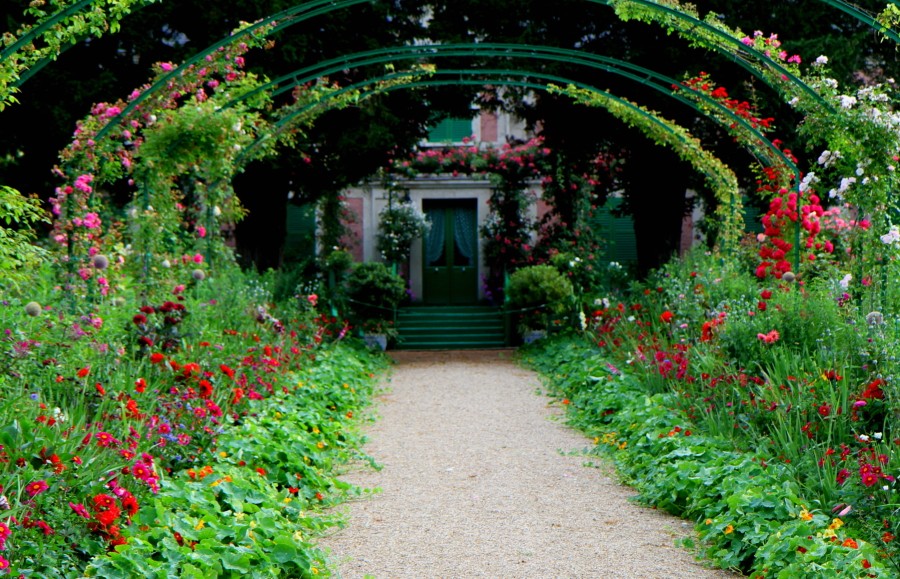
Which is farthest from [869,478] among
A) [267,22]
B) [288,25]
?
[288,25]

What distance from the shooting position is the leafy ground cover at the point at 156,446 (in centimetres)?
368

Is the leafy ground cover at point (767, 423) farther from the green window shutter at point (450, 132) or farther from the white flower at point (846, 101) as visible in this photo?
the green window shutter at point (450, 132)

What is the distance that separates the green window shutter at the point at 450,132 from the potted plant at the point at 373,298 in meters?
5.86

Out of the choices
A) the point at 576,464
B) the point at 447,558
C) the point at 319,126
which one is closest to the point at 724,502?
the point at 447,558

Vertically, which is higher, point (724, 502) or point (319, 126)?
point (319, 126)

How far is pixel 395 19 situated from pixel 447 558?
9488mm

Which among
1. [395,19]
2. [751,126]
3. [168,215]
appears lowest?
[168,215]

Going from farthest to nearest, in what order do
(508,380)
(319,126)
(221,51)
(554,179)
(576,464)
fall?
1. (554,179)
2. (319,126)
3. (508,380)
4. (221,51)
5. (576,464)

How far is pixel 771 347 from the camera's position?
6949mm

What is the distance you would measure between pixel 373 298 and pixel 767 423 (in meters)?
8.61

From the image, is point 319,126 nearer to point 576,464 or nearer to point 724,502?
point 576,464

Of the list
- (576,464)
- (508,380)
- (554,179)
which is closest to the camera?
(576,464)

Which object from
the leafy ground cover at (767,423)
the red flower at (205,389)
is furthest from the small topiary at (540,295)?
the red flower at (205,389)

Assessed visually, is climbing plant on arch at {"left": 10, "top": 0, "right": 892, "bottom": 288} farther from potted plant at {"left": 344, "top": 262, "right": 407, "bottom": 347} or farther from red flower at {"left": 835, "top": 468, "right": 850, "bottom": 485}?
→ potted plant at {"left": 344, "top": 262, "right": 407, "bottom": 347}
